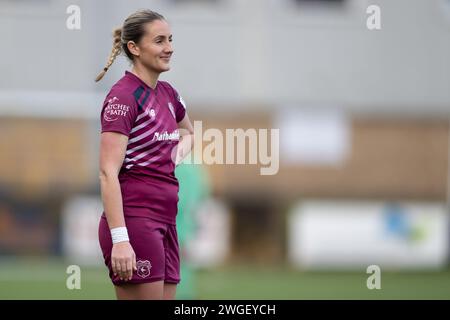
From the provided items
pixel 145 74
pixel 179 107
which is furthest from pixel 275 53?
pixel 145 74

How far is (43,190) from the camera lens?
58.9 feet

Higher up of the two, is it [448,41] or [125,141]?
[448,41]

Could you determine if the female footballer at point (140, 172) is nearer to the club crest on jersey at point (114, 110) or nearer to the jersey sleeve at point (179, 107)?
the club crest on jersey at point (114, 110)

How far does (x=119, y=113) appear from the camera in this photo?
4.23m

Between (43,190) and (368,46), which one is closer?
(43,190)

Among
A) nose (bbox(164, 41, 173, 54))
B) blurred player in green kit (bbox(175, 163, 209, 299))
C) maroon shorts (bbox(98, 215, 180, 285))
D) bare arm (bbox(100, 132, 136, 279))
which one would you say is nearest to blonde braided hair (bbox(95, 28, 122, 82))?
nose (bbox(164, 41, 173, 54))

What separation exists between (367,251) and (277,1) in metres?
6.54

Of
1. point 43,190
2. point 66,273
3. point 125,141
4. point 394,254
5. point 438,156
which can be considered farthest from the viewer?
point 438,156

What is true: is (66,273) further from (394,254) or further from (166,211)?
(166,211)

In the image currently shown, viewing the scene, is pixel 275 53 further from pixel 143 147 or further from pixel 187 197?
pixel 143 147

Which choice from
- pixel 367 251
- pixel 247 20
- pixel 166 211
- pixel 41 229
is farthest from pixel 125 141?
pixel 247 20

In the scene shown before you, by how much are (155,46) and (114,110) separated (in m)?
0.37

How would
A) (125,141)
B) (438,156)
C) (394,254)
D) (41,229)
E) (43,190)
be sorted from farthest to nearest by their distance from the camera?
1. (438,156)
2. (43,190)
3. (41,229)
4. (394,254)
5. (125,141)

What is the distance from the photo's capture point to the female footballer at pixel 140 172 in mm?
4199
